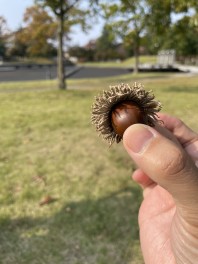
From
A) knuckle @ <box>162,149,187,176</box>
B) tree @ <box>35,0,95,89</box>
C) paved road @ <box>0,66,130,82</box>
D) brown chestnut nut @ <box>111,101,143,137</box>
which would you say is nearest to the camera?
knuckle @ <box>162,149,187,176</box>

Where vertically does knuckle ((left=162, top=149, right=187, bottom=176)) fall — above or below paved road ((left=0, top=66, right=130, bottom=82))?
above

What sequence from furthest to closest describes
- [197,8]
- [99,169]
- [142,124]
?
→ [197,8]
[99,169]
[142,124]

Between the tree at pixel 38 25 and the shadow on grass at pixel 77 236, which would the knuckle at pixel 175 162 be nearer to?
the shadow on grass at pixel 77 236

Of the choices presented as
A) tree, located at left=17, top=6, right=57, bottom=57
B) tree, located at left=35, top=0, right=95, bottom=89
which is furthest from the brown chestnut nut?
tree, located at left=17, top=6, right=57, bottom=57

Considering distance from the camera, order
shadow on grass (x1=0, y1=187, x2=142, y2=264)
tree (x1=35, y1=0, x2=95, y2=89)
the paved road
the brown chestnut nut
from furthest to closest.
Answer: the paved road, tree (x1=35, y1=0, x2=95, y2=89), shadow on grass (x1=0, y1=187, x2=142, y2=264), the brown chestnut nut

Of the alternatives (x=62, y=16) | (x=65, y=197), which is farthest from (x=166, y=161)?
(x=62, y=16)

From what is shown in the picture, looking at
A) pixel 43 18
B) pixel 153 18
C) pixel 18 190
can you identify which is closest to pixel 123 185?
pixel 18 190

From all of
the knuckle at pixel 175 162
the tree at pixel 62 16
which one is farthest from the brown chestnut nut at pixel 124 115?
the tree at pixel 62 16

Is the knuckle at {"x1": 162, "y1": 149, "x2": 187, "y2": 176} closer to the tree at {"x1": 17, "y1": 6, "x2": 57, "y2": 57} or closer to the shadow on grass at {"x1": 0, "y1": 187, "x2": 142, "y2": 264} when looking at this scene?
the shadow on grass at {"x1": 0, "y1": 187, "x2": 142, "y2": 264}

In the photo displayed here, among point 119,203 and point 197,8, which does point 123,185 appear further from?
point 197,8
